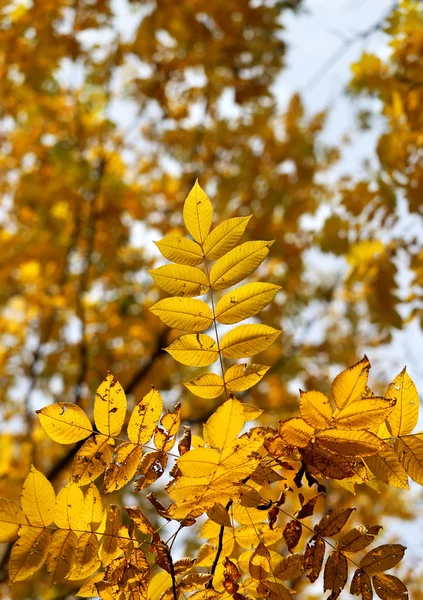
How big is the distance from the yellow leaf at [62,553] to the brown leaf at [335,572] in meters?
0.38

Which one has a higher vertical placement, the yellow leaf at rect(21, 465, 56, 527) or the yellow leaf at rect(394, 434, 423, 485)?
the yellow leaf at rect(394, 434, 423, 485)

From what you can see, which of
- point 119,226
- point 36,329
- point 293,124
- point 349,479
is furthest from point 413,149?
point 36,329

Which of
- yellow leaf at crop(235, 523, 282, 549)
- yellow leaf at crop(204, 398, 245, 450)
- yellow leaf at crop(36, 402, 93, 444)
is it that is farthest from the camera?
yellow leaf at crop(235, 523, 282, 549)

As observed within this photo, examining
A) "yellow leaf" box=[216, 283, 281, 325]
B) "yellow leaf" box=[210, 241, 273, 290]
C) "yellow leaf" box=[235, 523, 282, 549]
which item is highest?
"yellow leaf" box=[210, 241, 273, 290]

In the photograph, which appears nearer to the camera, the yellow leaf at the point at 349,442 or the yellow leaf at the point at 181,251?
the yellow leaf at the point at 349,442

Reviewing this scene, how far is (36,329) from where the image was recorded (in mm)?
5633

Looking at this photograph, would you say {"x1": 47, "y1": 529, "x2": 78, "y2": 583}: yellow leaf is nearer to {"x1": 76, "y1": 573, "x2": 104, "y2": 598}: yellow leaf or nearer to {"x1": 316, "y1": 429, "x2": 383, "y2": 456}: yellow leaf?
{"x1": 76, "y1": 573, "x2": 104, "y2": 598}: yellow leaf

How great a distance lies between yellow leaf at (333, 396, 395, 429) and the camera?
792mm

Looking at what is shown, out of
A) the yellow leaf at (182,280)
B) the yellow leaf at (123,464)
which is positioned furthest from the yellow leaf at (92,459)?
the yellow leaf at (182,280)

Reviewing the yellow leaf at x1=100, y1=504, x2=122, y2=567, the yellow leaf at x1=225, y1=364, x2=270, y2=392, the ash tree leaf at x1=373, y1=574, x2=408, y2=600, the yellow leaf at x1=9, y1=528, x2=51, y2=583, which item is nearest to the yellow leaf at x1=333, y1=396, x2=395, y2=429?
the yellow leaf at x1=225, y1=364, x2=270, y2=392

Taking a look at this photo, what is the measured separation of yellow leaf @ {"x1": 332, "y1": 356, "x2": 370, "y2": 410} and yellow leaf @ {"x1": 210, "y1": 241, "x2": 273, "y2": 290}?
235 mm

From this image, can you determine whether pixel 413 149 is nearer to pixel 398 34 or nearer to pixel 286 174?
pixel 398 34

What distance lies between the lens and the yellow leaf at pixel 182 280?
3.17 feet

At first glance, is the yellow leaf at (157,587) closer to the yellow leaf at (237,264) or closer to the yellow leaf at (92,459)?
the yellow leaf at (92,459)
